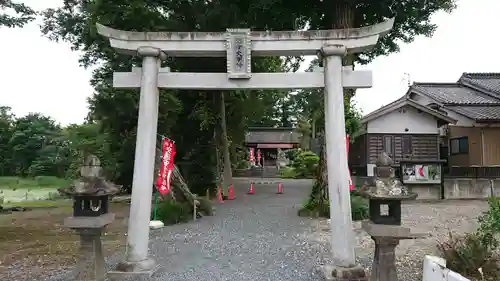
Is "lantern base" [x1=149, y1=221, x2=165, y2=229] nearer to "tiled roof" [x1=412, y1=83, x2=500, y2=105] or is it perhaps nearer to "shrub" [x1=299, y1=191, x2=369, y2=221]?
"shrub" [x1=299, y1=191, x2=369, y2=221]

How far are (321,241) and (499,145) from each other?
15.0 metres

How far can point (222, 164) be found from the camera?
806 inches

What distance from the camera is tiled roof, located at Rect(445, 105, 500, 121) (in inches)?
750

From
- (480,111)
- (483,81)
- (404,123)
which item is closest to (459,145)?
(480,111)

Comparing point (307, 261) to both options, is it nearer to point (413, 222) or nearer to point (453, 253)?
point (453, 253)

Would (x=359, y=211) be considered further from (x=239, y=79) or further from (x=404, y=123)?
(x=404, y=123)

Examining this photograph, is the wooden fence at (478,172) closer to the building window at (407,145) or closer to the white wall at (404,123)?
the building window at (407,145)

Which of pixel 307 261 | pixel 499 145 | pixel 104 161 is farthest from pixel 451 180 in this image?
pixel 104 161

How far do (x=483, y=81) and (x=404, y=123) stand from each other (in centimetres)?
876

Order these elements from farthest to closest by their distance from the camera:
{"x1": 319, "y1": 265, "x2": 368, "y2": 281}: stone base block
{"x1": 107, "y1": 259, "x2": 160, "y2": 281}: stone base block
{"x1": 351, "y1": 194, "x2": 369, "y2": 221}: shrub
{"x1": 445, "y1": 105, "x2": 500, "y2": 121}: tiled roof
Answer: {"x1": 445, "y1": 105, "x2": 500, "y2": 121}: tiled roof < {"x1": 351, "y1": 194, "x2": 369, "y2": 221}: shrub < {"x1": 107, "y1": 259, "x2": 160, "y2": 281}: stone base block < {"x1": 319, "y1": 265, "x2": 368, "y2": 281}: stone base block

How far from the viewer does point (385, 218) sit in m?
5.62

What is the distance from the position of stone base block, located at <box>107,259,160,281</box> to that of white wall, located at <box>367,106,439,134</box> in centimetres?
1780

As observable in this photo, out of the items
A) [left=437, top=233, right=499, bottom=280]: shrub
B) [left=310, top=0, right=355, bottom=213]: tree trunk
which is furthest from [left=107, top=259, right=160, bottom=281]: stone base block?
[left=310, top=0, right=355, bottom=213]: tree trunk

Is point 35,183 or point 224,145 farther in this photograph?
point 35,183
